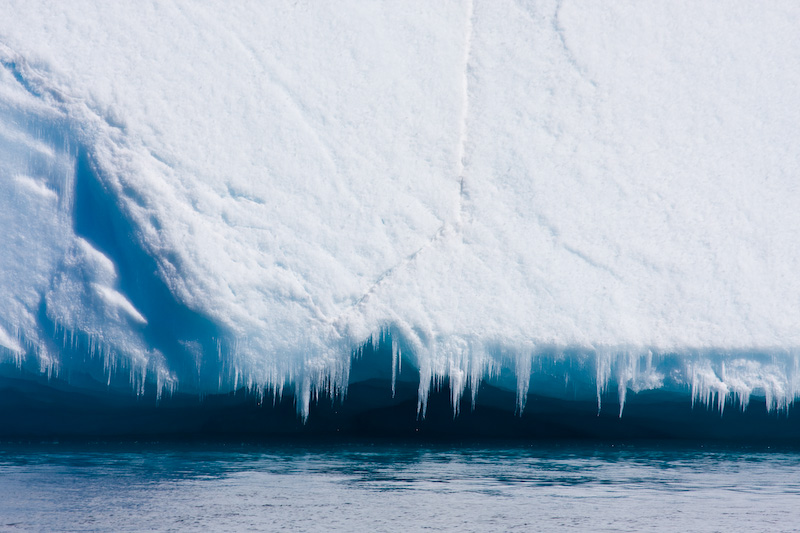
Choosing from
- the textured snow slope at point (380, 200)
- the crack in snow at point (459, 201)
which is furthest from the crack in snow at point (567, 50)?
the crack in snow at point (459, 201)

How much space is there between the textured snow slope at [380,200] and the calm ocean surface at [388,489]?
26.3 inches

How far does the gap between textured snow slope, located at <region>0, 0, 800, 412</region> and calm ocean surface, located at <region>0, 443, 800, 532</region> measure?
67 centimetres

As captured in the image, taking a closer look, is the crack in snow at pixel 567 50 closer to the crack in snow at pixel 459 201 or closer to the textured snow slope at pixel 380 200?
the textured snow slope at pixel 380 200

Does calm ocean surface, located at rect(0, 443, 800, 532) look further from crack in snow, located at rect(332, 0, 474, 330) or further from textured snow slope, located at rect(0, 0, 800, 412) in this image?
crack in snow, located at rect(332, 0, 474, 330)

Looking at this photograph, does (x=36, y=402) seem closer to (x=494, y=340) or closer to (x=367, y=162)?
(x=367, y=162)

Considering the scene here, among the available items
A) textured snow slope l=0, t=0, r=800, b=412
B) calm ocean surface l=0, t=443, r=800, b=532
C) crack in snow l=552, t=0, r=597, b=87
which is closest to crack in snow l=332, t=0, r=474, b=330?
textured snow slope l=0, t=0, r=800, b=412

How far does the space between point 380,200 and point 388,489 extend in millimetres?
1876

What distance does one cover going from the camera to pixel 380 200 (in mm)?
4918

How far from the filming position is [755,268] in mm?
5004

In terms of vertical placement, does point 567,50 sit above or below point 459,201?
above

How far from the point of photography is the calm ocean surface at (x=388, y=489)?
3436mm

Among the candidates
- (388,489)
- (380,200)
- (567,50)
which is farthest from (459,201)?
(388,489)

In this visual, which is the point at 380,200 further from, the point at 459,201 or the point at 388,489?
the point at 388,489

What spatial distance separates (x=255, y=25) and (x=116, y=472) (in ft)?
10.4
